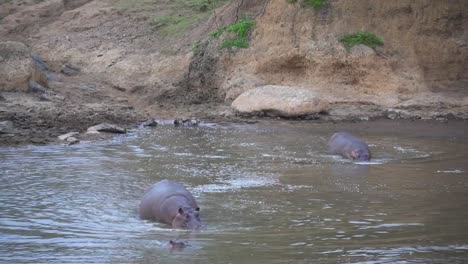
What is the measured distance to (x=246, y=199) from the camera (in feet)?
30.7

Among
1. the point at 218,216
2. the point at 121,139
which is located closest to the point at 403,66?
the point at 121,139

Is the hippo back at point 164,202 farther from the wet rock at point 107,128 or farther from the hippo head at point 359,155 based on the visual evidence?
the wet rock at point 107,128

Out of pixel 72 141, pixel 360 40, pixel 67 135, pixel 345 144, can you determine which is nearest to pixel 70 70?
pixel 67 135

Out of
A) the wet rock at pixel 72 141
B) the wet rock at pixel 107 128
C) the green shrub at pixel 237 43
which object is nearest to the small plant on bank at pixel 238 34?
the green shrub at pixel 237 43

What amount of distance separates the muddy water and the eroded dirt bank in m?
2.28

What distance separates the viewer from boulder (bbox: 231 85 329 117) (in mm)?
16812

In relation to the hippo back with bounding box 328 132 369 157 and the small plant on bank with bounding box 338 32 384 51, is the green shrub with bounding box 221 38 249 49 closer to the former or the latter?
the small plant on bank with bounding box 338 32 384 51

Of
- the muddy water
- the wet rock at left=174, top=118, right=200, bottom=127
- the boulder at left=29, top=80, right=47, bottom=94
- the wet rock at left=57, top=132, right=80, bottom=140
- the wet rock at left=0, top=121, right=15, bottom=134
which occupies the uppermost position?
the boulder at left=29, top=80, right=47, bottom=94

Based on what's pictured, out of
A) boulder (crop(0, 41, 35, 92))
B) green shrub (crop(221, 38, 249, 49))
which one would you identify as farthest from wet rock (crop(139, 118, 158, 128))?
green shrub (crop(221, 38, 249, 49))

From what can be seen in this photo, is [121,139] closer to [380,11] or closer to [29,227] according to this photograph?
[29,227]

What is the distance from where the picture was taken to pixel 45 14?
24547 millimetres

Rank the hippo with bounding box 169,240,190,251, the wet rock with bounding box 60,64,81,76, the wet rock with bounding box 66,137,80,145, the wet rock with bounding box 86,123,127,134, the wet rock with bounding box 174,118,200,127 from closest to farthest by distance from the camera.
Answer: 1. the hippo with bounding box 169,240,190,251
2. the wet rock with bounding box 66,137,80,145
3. the wet rock with bounding box 86,123,127,134
4. the wet rock with bounding box 174,118,200,127
5. the wet rock with bounding box 60,64,81,76

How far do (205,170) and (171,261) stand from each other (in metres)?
4.63

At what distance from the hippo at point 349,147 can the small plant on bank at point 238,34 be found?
616 cm
